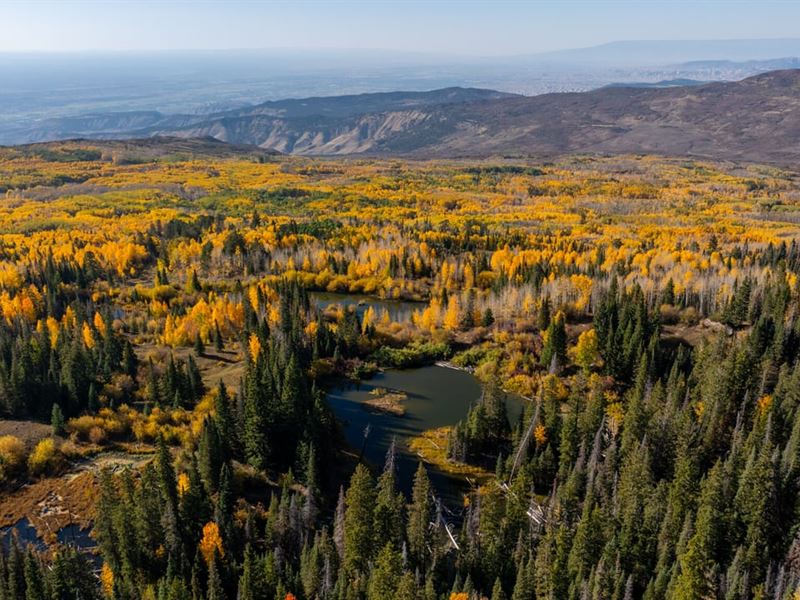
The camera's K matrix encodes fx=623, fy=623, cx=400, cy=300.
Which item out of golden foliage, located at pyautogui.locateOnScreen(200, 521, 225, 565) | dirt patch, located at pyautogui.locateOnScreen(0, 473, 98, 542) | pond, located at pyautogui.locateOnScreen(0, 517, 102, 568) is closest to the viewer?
golden foliage, located at pyautogui.locateOnScreen(200, 521, 225, 565)

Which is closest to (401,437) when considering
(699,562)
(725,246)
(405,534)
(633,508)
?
(405,534)

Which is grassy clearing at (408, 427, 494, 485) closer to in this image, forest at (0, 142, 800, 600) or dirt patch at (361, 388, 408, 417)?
forest at (0, 142, 800, 600)

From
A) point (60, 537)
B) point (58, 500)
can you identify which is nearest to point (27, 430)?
point (58, 500)

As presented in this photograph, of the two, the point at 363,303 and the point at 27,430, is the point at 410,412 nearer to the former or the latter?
the point at 27,430

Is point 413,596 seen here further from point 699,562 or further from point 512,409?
point 512,409

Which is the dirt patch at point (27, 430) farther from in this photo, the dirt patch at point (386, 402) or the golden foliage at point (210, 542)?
the dirt patch at point (386, 402)

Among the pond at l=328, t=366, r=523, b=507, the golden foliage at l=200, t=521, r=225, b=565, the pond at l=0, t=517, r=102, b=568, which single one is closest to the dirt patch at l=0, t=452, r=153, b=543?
the pond at l=0, t=517, r=102, b=568
